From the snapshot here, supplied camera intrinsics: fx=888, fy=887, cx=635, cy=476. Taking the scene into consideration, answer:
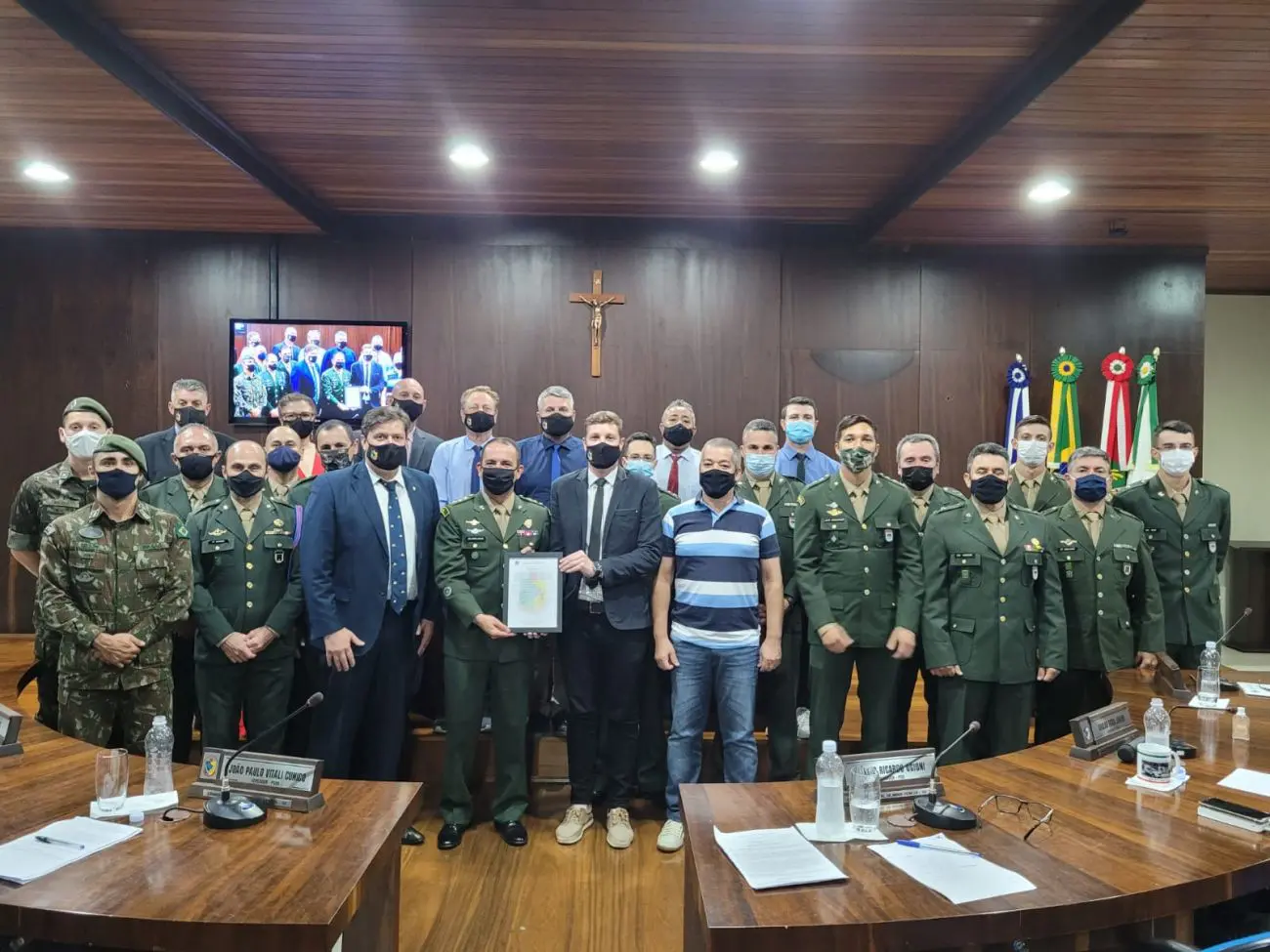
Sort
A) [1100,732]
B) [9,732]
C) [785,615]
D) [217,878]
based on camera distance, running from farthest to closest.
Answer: [785,615]
[1100,732]
[9,732]
[217,878]

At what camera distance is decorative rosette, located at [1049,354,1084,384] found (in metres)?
6.84

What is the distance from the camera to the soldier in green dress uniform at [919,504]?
12.4 ft

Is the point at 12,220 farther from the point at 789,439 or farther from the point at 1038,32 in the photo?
the point at 1038,32

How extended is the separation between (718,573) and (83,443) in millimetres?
2677

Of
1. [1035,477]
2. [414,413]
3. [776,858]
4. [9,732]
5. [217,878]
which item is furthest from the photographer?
[414,413]

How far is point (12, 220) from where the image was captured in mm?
6594

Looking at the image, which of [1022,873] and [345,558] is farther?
[345,558]

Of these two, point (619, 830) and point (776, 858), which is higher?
point (776, 858)

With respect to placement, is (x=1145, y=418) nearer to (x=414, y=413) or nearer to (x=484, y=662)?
(x=414, y=413)

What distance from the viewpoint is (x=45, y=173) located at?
17.9 ft

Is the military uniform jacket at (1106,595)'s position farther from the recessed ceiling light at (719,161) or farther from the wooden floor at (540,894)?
the recessed ceiling light at (719,161)

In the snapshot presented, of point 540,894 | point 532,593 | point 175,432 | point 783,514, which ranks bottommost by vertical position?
point 540,894

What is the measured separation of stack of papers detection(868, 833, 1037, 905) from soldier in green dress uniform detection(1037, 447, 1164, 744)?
2.08 meters

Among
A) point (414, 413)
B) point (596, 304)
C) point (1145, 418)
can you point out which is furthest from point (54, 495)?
point (1145, 418)
